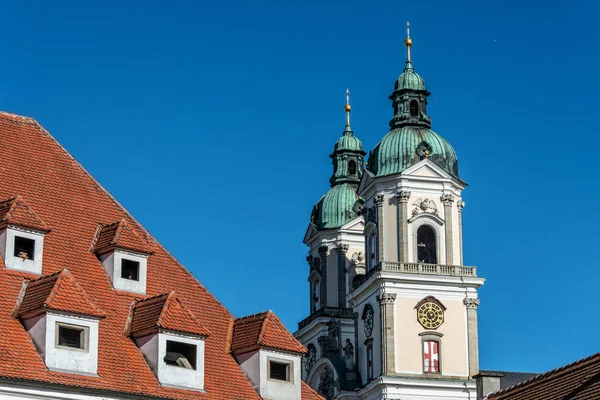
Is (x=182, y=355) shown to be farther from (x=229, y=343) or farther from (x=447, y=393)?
(x=447, y=393)

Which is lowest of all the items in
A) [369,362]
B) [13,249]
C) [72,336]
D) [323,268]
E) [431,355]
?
[72,336]

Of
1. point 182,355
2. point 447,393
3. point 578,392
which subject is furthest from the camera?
point 447,393

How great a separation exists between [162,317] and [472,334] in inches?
2403

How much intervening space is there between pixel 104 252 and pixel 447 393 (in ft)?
194

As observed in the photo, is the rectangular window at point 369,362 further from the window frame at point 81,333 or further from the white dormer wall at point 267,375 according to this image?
the window frame at point 81,333

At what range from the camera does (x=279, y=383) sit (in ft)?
92.3

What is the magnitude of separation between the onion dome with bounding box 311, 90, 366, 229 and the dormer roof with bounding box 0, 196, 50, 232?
76.9 metres

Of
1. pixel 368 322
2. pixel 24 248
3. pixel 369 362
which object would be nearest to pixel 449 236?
pixel 368 322

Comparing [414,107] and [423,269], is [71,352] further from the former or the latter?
[414,107]

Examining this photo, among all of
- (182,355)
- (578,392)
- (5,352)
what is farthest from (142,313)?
(578,392)

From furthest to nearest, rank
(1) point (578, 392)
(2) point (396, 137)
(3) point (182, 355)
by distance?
(2) point (396, 137) → (1) point (578, 392) → (3) point (182, 355)

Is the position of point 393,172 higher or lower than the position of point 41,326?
higher

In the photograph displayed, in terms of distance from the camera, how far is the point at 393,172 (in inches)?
3474

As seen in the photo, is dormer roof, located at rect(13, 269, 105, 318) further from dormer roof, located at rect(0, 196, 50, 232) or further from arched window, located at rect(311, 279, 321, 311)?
arched window, located at rect(311, 279, 321, 311)
